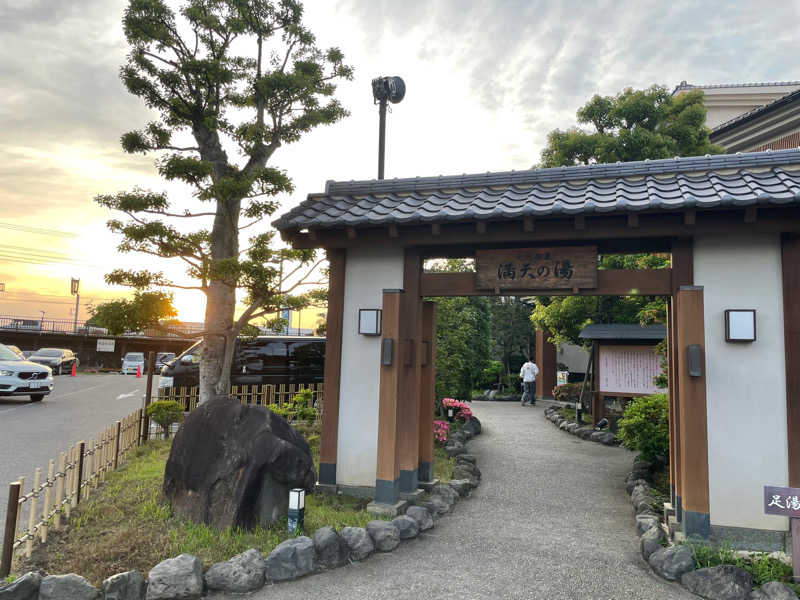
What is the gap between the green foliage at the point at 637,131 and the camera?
15789 millimetres

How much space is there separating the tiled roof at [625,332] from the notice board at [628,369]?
321mm

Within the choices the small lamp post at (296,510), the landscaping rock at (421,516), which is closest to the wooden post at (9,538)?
the small lamp post at (296,510)

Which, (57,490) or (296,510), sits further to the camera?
(57,490)

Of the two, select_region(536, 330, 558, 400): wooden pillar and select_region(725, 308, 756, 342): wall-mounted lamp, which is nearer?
select_region(725, 308, 756, 342): wall-mounted lamp

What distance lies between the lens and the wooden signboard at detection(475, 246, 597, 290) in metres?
6.07

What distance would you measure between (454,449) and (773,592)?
6.23 m

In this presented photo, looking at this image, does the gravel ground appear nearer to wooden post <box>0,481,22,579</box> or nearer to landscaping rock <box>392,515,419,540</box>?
landscaping rock <box>392,515,419,540</box>

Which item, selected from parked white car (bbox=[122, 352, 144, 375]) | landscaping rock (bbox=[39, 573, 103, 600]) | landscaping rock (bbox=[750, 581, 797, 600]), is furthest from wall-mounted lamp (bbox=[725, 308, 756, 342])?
parked white car (bbox=[122, 352, 144, 375])

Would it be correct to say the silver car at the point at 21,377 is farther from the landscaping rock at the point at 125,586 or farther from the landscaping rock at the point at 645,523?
the landscaping rock at the point at 645,523

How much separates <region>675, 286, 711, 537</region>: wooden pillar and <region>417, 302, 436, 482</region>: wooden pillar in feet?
10.2

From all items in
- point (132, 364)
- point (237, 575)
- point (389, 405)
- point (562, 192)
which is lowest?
point (237, 575)

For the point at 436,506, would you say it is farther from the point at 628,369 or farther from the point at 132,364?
the point at 132,364

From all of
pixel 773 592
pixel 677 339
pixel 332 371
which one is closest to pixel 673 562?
pixel 773 592

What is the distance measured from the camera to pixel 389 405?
256 inches
